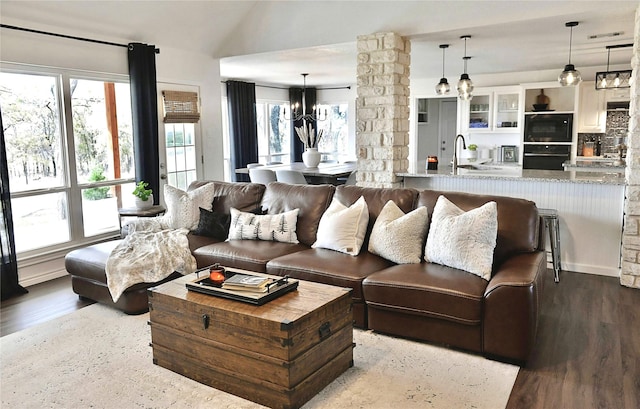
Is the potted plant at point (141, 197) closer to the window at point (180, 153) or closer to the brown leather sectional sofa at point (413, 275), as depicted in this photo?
the brown leather sectional sofa at point (413, 275)

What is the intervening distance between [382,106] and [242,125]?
461 cm

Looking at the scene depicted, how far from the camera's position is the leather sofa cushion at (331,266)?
3.22 meters

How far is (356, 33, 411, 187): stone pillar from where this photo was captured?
507 cm

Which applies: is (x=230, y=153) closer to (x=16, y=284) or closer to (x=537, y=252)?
(x=16, y=284)

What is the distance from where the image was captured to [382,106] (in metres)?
5.14

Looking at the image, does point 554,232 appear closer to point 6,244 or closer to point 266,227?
point 266,227

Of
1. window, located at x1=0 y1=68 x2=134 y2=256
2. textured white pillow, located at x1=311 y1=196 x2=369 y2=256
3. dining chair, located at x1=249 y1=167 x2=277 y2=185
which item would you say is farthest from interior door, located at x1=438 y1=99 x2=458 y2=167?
textured white pillow, located at x1=311 y1=196 x2=369 y2=256

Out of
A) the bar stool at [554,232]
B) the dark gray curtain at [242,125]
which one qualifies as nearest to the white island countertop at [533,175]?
the bar stool at [554,232]

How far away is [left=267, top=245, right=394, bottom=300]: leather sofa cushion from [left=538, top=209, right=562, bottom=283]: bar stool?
174 centimetres

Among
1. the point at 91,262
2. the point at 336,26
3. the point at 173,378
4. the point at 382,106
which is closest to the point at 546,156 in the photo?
the point at 382,106

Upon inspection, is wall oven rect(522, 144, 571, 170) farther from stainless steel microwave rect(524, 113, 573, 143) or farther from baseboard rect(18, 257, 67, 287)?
baseboard rect(18, 257, 67, 287)

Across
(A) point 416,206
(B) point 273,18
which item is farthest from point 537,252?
(B) point 273,18

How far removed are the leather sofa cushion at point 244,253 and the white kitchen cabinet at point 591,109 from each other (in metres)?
6.00

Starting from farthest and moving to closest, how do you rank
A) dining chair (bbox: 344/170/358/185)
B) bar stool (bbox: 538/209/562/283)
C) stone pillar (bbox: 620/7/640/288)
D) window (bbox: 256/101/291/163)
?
1. window (bbox: 256/101/291/163)
2. dining chair (bbox: 344/170/358/185)
3. bar stool (bbox: 538/209/562/283)
4. stone pillar (bbox: 620/7/640/288)
